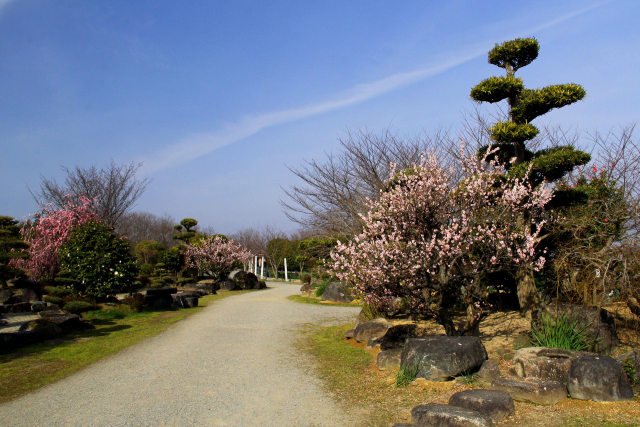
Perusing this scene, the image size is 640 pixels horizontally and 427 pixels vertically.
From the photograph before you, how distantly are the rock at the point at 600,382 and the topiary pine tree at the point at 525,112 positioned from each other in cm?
352

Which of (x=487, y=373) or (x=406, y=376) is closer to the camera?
(x=487, y=373)

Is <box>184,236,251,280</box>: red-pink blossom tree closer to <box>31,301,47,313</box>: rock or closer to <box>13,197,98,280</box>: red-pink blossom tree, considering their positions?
<box>13,197,98,280</box>: red-pink blossom tree

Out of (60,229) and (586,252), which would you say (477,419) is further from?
(60,229)

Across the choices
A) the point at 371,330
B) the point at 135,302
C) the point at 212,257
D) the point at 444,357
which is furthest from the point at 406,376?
the point at 212,257

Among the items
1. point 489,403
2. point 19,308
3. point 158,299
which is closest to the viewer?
point 489,403

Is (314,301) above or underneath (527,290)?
underneath

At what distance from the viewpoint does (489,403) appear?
4.74 m

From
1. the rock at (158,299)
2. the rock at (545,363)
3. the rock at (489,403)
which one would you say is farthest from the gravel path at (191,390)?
the rock at (158,299)

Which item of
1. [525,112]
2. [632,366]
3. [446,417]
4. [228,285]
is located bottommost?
[446,417]

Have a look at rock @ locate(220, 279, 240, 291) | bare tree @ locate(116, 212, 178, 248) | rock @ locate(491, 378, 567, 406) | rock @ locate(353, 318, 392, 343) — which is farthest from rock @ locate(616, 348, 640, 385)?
bare tree @ locate(116, 212, 178, 248)

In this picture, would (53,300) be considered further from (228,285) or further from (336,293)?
(228,285)

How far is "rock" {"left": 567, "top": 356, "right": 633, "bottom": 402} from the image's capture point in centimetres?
497

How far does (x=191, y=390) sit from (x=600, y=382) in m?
5.25

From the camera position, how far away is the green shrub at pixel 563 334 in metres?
6.20
